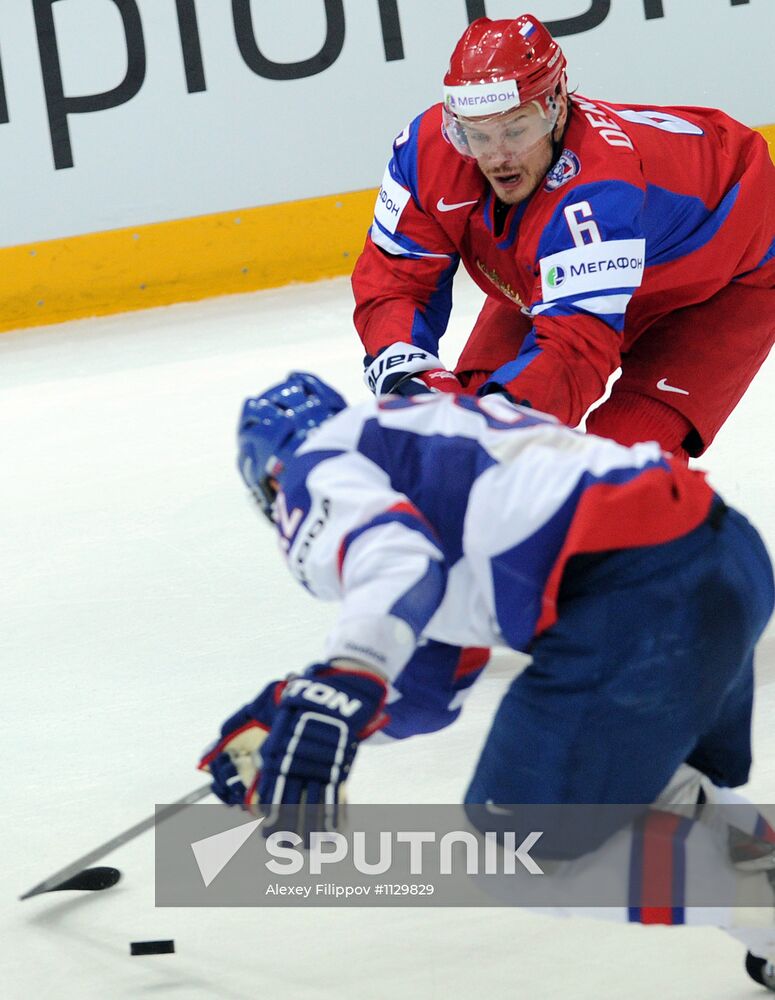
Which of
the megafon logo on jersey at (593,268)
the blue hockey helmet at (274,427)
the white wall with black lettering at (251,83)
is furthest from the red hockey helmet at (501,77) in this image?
the white wall with black lettering at (251,83)

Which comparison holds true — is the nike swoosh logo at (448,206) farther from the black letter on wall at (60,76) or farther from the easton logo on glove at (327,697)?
the black letter on wall at (60,76)

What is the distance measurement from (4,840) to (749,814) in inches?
46.1

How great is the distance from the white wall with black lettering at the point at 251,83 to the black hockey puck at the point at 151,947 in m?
3.61

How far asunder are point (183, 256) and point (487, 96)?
297 cm

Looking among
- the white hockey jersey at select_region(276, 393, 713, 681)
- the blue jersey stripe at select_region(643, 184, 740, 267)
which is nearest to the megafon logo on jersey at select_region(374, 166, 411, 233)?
the blue jersey stripe at select_region(643, 184, 740, 267)

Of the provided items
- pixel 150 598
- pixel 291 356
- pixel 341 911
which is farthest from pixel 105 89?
pixel 341 911

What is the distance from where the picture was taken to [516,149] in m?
2.46

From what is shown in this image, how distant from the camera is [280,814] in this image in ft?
4.53

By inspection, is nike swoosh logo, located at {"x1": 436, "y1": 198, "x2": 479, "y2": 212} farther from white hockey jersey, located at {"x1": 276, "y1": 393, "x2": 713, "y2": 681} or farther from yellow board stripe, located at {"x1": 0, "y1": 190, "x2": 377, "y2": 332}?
yellow board stripe, located at {"x1": 0, "y1": 190, "x2": 377, "y2": 332}

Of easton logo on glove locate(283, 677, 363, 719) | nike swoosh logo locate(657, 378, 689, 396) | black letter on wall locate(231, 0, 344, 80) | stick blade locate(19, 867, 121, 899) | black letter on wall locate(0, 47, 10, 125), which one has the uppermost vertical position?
easton logo on glove locate(283, 677, 363, 719)

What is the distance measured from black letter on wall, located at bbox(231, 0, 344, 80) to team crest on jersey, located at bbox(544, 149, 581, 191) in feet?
9.15

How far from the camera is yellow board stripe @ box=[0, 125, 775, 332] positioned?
5.23 m

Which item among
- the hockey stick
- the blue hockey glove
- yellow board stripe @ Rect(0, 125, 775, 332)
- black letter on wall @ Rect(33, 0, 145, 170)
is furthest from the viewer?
yellow board stripe @ Rect(0, 125, 775, 332)

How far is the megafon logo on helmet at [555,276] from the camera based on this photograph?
2.43 m
